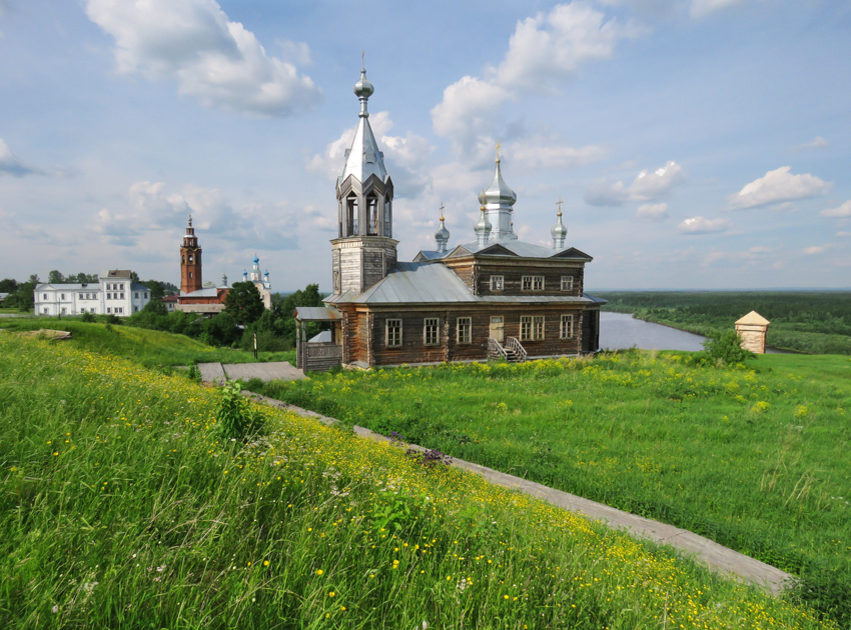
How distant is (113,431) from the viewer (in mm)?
4254

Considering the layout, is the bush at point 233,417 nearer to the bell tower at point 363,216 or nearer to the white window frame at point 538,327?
the bell tower at point 363,216

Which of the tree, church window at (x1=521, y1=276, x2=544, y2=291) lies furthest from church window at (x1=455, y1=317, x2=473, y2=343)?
the tree

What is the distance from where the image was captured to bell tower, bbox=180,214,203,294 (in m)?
92.8

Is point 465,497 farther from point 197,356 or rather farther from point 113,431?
point 197,356

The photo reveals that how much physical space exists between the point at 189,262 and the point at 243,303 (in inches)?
2198

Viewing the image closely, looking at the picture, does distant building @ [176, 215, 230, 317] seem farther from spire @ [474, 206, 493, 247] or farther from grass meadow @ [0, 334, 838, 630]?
grass meadow @ [0, 334, 838, 630]

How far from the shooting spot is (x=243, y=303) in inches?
1927

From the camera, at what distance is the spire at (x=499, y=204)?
89.4 ft

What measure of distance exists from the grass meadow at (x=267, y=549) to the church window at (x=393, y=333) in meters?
14.6

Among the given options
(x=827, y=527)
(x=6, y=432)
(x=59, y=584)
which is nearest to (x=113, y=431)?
(x=6, y=432)

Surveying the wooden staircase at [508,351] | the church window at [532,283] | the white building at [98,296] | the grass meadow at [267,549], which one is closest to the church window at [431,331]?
the wooden staircase at [508,351]

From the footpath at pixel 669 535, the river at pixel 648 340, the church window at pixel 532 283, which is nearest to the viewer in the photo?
the footpath at pixel 669 535

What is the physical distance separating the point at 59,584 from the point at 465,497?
4.07m

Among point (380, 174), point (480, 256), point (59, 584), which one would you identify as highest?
point (380, 174)
